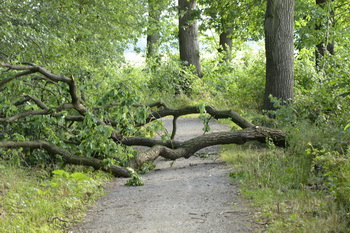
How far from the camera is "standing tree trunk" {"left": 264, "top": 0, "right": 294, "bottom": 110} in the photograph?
13062mm

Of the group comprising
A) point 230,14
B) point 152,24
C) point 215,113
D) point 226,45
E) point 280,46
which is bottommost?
point 215,113

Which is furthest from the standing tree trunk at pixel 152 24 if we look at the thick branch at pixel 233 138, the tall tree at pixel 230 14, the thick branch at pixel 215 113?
the thick branch at pixel 233 138

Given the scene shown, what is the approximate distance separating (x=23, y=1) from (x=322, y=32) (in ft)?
37.2

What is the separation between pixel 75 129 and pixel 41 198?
9.58 feet

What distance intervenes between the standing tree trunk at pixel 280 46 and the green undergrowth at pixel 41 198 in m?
6.14

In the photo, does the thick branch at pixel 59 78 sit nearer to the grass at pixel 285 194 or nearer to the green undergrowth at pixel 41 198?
the green undergrowth at pixel 41 198

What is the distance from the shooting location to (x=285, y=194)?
22.5ft

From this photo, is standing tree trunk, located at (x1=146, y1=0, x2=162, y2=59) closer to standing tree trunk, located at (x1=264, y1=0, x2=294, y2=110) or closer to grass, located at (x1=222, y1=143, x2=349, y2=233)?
standing tree trunk, located at (x1=264, y1=0, x2=294, y2=110)

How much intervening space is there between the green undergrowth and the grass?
93.7 inches

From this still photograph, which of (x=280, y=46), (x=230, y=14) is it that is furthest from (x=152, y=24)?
(x=280, y=46)

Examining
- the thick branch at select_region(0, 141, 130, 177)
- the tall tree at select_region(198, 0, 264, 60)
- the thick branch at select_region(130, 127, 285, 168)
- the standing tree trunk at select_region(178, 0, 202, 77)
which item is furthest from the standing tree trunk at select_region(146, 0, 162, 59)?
the thick branch at select_region(0, 141, 130, 177)

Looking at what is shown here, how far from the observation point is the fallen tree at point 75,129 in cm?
881

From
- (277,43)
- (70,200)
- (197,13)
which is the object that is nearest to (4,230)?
(70,200)

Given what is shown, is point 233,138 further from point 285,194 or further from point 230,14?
point 230,14
